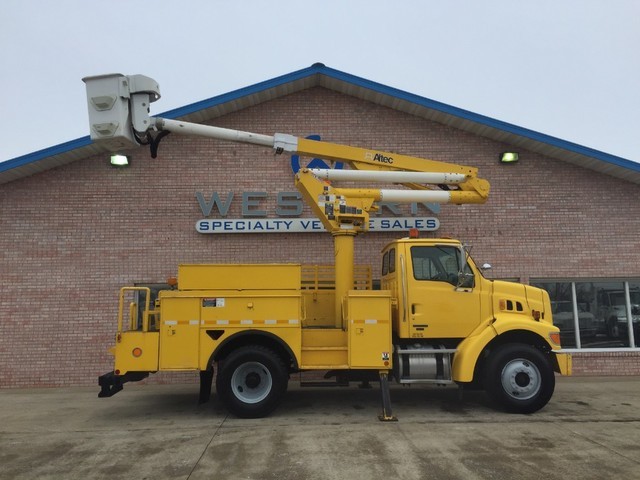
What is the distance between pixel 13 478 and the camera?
16.7ft

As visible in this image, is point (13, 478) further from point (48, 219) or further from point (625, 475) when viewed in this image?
point (48, 219)

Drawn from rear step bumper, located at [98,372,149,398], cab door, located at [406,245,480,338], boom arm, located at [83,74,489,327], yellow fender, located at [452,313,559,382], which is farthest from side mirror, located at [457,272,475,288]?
rear step bumper, located at [98,372,149,398]

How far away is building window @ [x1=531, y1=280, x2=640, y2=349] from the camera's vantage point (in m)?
11.2

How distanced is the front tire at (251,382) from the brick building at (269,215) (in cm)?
378

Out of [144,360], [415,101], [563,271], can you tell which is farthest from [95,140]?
[563,271]

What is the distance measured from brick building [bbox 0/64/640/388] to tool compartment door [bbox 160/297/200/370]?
3.54 meters

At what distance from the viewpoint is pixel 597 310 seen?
11297 millimetres

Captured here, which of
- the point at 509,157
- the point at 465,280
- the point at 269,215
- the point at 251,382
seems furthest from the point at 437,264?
the point at 509,157

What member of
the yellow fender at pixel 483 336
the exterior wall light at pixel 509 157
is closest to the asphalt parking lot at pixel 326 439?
the yellow fender at pixel 483 336

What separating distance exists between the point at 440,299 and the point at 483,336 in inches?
33.8

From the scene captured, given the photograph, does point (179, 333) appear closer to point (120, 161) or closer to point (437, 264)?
point (437, 264)

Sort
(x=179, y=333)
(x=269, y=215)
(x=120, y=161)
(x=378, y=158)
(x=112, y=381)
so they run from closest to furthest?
1. (x=112, y=381)
2. (x=179, y=333)
3. (x=378, y=158)
4. (x=120, y=161)
5. (x=269, y=215)

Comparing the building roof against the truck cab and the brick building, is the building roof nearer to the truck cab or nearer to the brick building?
the brick building

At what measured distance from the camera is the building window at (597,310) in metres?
11.2
